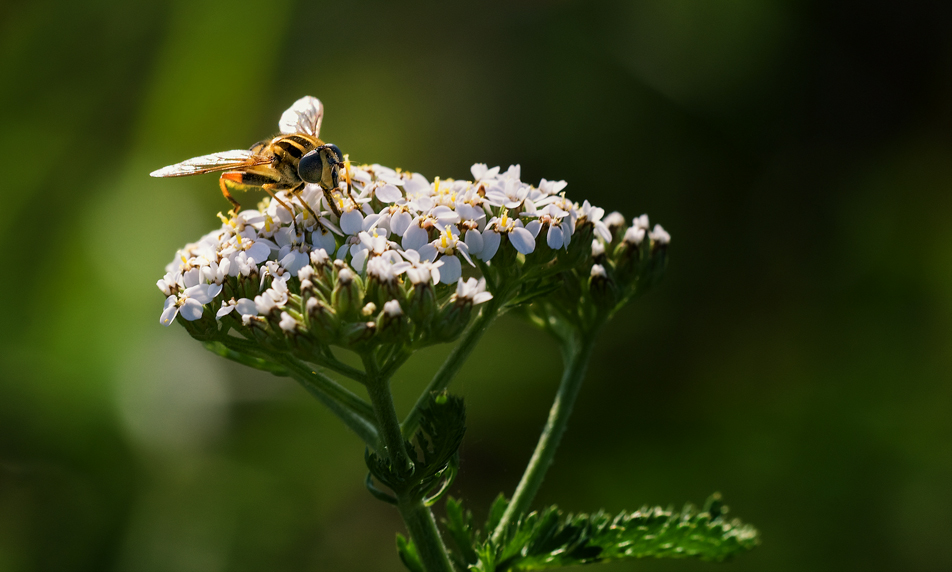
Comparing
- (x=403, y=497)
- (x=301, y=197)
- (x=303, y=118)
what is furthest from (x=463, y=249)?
(x=303, y=118)

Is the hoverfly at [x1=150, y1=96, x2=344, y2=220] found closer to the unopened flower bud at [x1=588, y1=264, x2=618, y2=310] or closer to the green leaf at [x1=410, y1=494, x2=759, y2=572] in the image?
the unopened flower bud at [x1=588, y1=264, x2=618, y2=310]

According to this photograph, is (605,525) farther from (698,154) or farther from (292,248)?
(698,154)

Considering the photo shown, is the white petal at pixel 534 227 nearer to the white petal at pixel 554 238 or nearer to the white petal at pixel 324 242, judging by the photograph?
the white petal at pixel 554 238

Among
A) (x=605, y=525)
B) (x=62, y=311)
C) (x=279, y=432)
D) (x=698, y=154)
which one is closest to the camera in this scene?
(x=605, y=525)

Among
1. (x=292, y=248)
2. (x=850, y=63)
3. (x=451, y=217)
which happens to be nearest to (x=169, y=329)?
(x=292, y=248)

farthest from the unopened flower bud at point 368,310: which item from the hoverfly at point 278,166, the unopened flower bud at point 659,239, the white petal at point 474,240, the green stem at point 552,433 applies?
the unopened flower bud at point 659,239

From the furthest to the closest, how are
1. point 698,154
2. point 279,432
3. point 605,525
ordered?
1. point 698,154
2. point 279,432
3. point 605,525

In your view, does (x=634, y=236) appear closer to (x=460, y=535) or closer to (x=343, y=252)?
(x=343, y=252)
